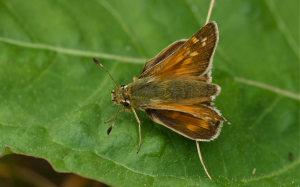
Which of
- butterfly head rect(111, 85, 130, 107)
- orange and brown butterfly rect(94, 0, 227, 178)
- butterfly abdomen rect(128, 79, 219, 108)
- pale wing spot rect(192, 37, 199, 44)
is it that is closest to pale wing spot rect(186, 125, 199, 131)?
orange and brown butterfly rect(94, 0, 227, 178)

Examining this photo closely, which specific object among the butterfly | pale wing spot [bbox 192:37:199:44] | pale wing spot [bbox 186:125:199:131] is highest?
pale wing spot [bbox 192:37:199:44]

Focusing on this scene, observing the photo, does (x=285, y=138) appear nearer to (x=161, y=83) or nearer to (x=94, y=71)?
(x=161, y=83)

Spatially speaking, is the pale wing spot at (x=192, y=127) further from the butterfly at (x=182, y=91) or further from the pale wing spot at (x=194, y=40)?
the pale wing spot at (x=194, y=40)

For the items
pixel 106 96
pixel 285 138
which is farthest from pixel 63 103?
pixel 285 138

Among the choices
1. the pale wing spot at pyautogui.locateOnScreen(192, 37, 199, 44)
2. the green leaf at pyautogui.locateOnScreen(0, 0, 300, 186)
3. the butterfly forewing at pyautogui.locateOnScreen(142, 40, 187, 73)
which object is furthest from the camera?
the butterfly forewing at pyautogui.locateOnScreen(142, 40, 187, 73)

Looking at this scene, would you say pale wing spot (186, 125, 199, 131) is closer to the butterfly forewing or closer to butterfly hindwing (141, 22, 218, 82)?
butterfly hindwing (141, 22, 218, 82)

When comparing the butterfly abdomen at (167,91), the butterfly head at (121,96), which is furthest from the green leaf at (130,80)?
the butterfly abdomen at (167,91)

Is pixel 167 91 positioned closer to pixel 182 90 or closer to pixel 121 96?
pixel 182 90
